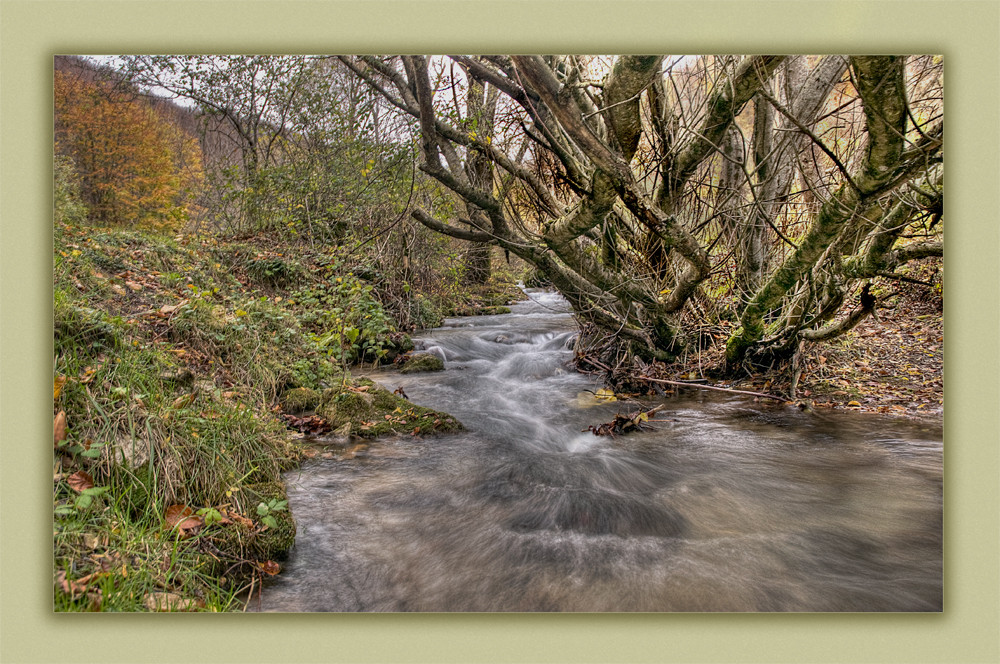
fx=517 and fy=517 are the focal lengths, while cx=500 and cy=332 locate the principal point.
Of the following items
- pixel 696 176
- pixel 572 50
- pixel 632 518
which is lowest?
pixel 632 518

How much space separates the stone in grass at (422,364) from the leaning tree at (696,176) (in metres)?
2.18

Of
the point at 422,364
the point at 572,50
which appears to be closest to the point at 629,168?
the point at 572,50

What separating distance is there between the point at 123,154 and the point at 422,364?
174 inches

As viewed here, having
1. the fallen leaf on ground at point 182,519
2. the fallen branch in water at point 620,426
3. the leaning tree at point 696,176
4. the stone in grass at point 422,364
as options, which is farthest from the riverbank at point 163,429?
the leaning tree at point 696,176

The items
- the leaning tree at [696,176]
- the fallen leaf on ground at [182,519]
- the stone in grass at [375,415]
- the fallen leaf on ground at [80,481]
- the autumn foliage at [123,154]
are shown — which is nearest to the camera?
the fallen leaf on ground at [80,481]

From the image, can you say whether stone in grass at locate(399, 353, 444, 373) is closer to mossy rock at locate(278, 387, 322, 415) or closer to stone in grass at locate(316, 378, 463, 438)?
stone in grass at locate(316, 378, 463, 438)

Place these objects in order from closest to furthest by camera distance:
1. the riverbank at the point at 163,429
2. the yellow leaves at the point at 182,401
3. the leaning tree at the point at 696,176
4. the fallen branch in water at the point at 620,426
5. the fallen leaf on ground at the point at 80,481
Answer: the riverbank at the point at 163,429
the fallen leaf on ground at the point at 80,481
the yellow leaves at the point at 182,401
the leaning tree at the point at 696,176
the fallen branch in water at the point at 620,426

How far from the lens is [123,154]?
2969mm

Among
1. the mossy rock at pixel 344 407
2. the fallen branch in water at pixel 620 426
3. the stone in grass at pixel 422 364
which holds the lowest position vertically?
the fallen branch in water at pixel 620 426

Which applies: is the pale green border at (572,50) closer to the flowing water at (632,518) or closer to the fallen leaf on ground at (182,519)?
the flowing water at (632,518)

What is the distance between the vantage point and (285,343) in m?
4.92

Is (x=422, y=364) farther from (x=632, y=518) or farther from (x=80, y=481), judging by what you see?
(x=80, y=481)

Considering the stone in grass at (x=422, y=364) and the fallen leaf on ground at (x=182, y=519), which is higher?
the stone in grass at (x=422, y=364)

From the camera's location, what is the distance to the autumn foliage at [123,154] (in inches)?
97.6
